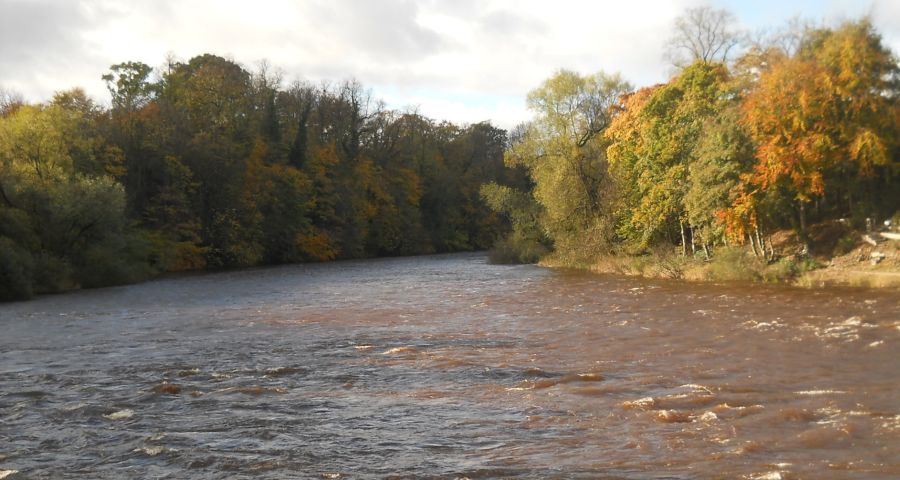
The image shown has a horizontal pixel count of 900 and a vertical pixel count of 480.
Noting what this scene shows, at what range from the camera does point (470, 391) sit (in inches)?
471

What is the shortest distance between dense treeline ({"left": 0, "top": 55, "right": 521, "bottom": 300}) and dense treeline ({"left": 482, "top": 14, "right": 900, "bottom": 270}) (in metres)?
24.2

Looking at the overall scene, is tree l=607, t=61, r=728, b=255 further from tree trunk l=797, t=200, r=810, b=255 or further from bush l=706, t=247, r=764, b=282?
tree trunk l=797, t=200, r=810, b=255

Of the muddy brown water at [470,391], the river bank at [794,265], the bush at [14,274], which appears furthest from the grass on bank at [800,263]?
the bush at [14,274]

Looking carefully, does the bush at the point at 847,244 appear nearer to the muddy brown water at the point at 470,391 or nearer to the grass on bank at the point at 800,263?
the grass on bank at the point at 800,263

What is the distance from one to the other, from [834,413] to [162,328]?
1718 centimetres

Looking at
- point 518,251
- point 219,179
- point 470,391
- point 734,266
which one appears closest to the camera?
point 470,391

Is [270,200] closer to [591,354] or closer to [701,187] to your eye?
[701,187]

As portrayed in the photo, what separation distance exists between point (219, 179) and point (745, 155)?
125 ft

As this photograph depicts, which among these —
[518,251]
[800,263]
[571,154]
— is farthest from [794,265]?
[518,251]

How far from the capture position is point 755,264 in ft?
89.2

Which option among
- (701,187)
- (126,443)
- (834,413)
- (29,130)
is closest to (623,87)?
(701,187)

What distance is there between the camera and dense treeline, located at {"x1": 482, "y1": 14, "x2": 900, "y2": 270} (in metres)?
24.4

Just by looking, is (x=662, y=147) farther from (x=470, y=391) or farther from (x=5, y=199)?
(x=5, y=199)

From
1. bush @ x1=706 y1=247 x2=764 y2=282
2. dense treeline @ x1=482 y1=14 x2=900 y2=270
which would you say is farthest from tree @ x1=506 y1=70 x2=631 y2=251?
bush @ x1=706 y1=247 x2=764 y2=282
